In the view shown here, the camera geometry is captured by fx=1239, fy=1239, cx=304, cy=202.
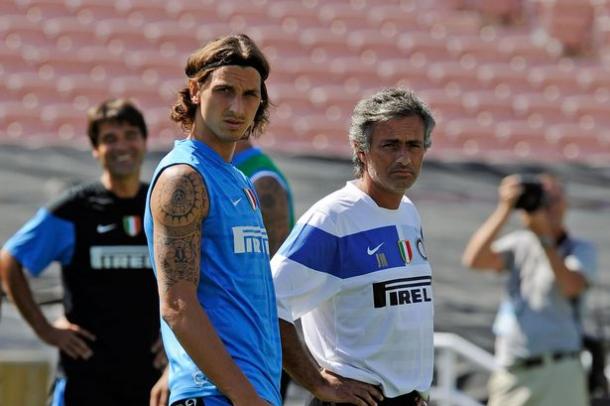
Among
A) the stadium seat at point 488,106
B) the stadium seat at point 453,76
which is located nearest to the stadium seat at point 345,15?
the stadium seat at point 453,76

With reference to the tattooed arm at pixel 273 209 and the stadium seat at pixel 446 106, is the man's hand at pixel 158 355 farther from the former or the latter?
the stadium seat at pixel 446 106

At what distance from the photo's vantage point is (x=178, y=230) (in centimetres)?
276

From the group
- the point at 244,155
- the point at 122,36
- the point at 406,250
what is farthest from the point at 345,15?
the point at 406,250

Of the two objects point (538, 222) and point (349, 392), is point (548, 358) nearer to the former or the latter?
point (538, 222)

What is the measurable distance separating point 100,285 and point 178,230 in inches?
73.3

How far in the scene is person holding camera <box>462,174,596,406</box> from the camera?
19.9ft

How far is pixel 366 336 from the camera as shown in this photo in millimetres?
3369

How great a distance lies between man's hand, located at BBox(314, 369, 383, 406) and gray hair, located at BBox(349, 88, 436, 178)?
0.62 meters

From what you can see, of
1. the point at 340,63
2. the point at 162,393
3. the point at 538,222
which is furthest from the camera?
the point at 340,63

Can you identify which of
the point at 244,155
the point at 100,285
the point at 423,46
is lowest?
the point at 100,285

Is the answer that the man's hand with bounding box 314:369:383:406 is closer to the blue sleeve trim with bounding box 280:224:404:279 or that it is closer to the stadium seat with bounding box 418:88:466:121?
the blue sleeve trim with bounding box 280:224:404:279

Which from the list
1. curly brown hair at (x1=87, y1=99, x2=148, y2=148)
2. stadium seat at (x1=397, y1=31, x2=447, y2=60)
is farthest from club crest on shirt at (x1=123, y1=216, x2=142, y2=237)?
stadium seat at (x1=397, y1=31, x2=447, y2=60)

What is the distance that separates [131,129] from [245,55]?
191 centimetres

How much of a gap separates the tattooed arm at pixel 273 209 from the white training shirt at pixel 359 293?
0.68 meters
